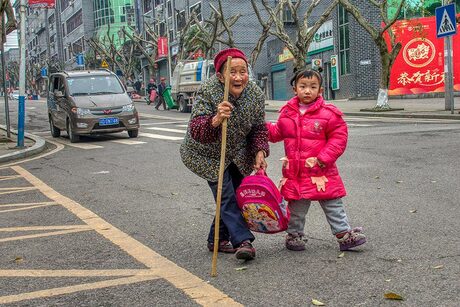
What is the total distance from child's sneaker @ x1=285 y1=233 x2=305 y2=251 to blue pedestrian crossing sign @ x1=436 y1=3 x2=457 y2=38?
50.3ft

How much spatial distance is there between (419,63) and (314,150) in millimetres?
31230

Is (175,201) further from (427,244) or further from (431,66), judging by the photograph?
(431,66)

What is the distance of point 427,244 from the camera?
16.0ft

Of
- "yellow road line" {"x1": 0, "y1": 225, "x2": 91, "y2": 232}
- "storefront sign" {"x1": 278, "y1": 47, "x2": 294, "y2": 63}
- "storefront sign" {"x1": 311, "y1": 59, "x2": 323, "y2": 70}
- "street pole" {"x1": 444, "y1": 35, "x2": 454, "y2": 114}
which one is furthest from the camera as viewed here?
"storefront sign" {"x1": 278, "y1": 47, "x2": 294, "y2": 63}

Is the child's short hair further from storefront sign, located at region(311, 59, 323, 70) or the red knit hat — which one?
storefront sign, located at region(311, 59, 323, 70)

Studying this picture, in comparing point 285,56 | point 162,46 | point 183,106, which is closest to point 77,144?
point 183,106

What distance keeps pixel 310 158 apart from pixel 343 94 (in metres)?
34.0

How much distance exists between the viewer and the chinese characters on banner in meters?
33.7

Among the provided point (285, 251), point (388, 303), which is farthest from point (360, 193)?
point (388, 303)

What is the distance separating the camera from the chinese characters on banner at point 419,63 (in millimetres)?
33688

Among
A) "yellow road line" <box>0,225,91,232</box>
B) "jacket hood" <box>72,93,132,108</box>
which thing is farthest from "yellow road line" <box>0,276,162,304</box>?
"jacket hood" <box>72,93,132,108</box>

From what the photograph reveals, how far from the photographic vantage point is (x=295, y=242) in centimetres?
486

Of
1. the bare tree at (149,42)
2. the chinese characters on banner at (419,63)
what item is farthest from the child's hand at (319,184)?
the bare tree at (149,42)

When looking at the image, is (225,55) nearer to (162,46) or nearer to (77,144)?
(77,144)
